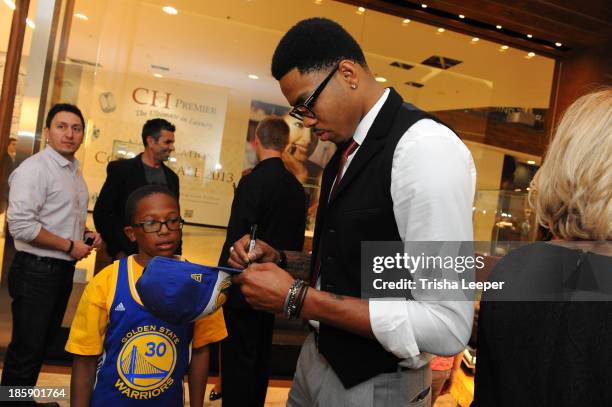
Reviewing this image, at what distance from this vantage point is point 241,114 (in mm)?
5113

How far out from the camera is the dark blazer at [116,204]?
325cm

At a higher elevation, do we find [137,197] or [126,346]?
[137,197]

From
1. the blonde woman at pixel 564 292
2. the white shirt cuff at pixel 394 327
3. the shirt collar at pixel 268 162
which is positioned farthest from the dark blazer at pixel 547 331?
the shirt collar at pixel 268 162

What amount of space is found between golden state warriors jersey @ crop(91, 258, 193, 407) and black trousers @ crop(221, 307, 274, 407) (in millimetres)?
1172

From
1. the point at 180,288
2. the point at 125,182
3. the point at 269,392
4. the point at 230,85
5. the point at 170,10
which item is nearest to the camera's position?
the point at 180,288

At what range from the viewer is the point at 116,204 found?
Result: 3318mm

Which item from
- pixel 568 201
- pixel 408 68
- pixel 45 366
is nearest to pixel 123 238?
pixel 45 366

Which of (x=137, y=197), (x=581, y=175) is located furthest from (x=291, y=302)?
(x=137, y=197)

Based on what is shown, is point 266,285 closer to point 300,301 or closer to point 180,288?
point 300,301

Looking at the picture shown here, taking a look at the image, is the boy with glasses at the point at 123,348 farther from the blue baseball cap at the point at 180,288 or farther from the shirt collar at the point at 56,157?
the shirt collar at the point at 56,157

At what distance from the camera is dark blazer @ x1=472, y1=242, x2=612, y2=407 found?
785mm

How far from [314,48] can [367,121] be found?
226 millimetres

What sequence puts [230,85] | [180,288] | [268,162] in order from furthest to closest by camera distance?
[230,85], [268,162], [180,288]

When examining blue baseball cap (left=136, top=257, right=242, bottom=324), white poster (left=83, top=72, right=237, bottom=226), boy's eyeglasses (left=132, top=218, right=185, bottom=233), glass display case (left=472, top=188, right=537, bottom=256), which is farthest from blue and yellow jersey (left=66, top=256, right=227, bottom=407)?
glass display case (left=472, top=188, right=537, bottom=256)
